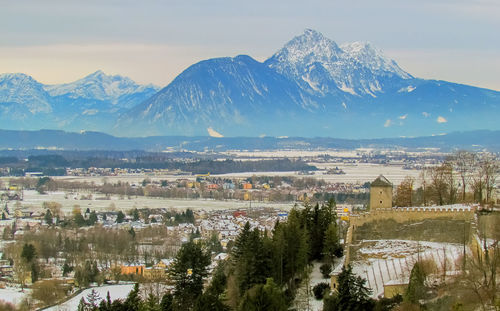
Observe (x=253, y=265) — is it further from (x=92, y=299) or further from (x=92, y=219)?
(x=92, y=219)

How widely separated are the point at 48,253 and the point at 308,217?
28207 millimetres

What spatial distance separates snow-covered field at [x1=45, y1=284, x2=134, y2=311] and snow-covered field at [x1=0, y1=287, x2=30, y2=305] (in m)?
3.01

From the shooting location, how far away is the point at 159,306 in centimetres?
3725

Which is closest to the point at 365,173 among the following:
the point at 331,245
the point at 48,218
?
the point at 48,218

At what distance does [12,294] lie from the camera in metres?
53.5

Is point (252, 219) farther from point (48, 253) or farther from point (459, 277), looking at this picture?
point (459, 277)

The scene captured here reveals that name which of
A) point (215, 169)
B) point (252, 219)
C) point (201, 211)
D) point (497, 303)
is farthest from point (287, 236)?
point (215, 169)

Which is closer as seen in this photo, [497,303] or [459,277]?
[497,303]

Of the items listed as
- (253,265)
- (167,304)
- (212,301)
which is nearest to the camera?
(212,301)

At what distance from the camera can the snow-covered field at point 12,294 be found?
5128 cm

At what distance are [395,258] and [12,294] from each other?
85.3 feet

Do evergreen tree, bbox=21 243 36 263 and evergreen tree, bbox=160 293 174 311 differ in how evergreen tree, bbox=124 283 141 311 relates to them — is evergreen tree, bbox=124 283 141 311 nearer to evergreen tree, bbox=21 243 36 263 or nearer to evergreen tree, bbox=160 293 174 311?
evergreen tree, bbox=160 293 174 311

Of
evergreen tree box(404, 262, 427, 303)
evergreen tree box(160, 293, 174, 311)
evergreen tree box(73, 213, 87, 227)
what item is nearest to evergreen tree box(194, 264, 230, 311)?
evergreen tree box(160, 293, 174, 311)

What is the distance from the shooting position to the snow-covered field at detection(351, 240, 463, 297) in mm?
35469
